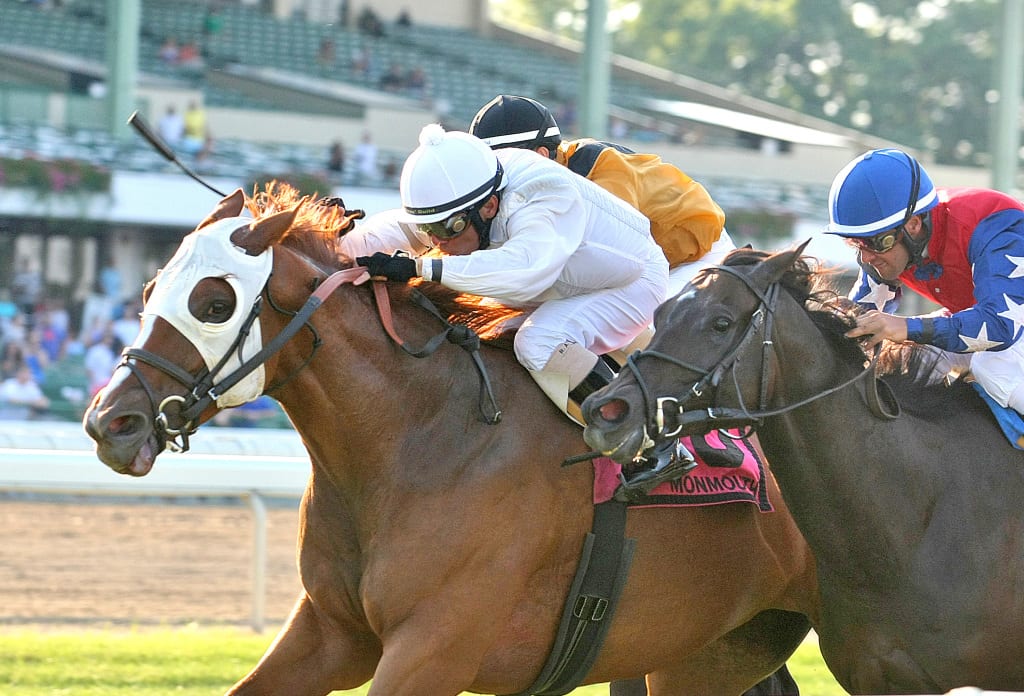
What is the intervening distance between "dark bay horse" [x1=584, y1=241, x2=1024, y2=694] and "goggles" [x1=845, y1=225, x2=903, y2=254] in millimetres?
174

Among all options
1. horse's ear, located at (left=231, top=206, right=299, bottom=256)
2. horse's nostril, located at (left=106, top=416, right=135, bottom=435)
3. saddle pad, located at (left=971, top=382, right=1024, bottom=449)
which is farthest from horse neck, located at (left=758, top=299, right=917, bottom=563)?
horse's nostril, located at (left=106, top=416, right=135, bottom=435)

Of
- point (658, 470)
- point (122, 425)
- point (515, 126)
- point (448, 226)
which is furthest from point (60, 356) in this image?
point (658, 470)

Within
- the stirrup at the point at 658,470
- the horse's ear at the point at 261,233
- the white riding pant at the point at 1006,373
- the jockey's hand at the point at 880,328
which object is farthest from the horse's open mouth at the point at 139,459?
the white riding pant at the point at 1006,373

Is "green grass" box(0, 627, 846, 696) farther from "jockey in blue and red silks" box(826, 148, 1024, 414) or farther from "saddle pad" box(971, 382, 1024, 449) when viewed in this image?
"jockey in blue and red silks" box(826, 148, 1024, 414)

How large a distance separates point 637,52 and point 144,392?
4416 cm

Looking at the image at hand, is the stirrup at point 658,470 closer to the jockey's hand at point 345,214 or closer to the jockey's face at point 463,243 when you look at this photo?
the jockey's face at point 463,243

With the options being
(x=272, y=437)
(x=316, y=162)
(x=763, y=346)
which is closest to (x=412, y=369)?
(x=763, y=346)

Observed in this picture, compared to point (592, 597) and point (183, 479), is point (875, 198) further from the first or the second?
point (183, 479)

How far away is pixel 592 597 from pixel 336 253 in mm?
1204

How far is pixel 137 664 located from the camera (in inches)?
245

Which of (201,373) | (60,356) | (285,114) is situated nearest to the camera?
(201,373)

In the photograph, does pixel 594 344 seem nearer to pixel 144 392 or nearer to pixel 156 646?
pixel 144 392

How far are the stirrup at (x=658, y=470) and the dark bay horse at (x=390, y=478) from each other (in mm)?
120

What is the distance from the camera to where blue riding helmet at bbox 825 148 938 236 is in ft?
13.2
